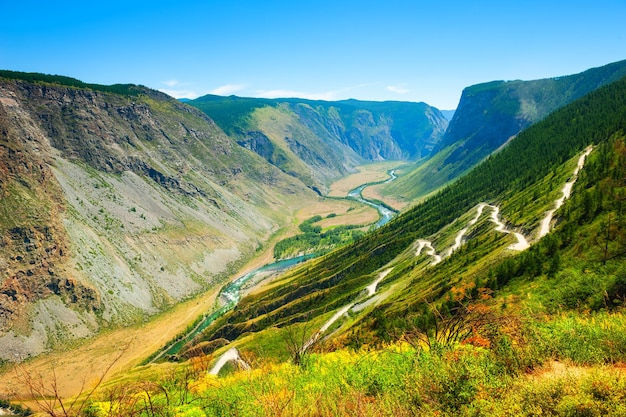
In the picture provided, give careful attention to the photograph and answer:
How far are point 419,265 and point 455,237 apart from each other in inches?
620

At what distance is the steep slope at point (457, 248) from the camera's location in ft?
195

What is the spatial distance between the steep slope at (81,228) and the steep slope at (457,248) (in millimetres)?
36482

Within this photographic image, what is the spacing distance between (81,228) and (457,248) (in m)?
122

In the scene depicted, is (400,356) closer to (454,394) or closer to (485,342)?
→ (485,342)

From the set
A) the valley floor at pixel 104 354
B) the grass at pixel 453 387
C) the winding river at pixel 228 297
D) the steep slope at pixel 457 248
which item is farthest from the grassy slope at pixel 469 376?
the winding river at pixel 228 297

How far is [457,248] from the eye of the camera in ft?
327

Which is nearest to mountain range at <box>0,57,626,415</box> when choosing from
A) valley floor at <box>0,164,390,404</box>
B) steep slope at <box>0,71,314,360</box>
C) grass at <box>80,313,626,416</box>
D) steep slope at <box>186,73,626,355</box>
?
grass at <box>80,313,626,416</box>

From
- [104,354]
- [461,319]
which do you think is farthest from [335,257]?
[461,319]

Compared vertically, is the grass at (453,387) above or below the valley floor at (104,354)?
above

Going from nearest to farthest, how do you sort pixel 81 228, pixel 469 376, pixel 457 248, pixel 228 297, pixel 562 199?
pixel 469 376
pixel 562 199
pixel 457 248
pixel 81 228
pixel 228 297

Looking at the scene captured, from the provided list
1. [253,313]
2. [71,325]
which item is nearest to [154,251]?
[71,325]

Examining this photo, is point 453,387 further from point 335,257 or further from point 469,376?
point 335,257

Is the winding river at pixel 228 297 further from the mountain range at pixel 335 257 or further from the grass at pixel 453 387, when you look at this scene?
the grass at pixel 453 387

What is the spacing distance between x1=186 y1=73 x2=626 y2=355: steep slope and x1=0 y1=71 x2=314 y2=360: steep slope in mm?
36482
